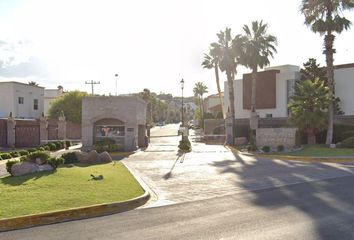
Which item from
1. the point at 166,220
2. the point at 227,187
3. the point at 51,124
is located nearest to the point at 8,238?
the point at 166,220

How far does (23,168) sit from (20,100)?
47.3m

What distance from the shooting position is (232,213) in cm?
1113

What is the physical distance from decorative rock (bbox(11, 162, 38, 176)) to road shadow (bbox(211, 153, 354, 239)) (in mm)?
7841

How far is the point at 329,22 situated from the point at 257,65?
55.1ft

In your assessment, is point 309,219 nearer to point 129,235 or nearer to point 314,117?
point 129,235

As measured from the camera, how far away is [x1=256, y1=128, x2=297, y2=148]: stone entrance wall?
36750 mm

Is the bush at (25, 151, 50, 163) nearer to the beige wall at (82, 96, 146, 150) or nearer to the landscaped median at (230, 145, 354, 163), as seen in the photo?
the landscaped median at (230, 145, 354, 163)

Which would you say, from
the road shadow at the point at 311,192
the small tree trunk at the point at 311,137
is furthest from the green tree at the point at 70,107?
the road shadow at the point at 311,192

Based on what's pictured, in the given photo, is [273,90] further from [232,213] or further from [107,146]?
[232,213]

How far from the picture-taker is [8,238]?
9.08m

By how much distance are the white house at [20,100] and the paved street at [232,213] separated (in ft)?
151

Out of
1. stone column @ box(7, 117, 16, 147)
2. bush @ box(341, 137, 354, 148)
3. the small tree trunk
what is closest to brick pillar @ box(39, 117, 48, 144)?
stone column @ box(7, 117, 16, 147)

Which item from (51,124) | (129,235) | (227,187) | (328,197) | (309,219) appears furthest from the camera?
(51,124)

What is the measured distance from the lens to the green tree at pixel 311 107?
34969mm
